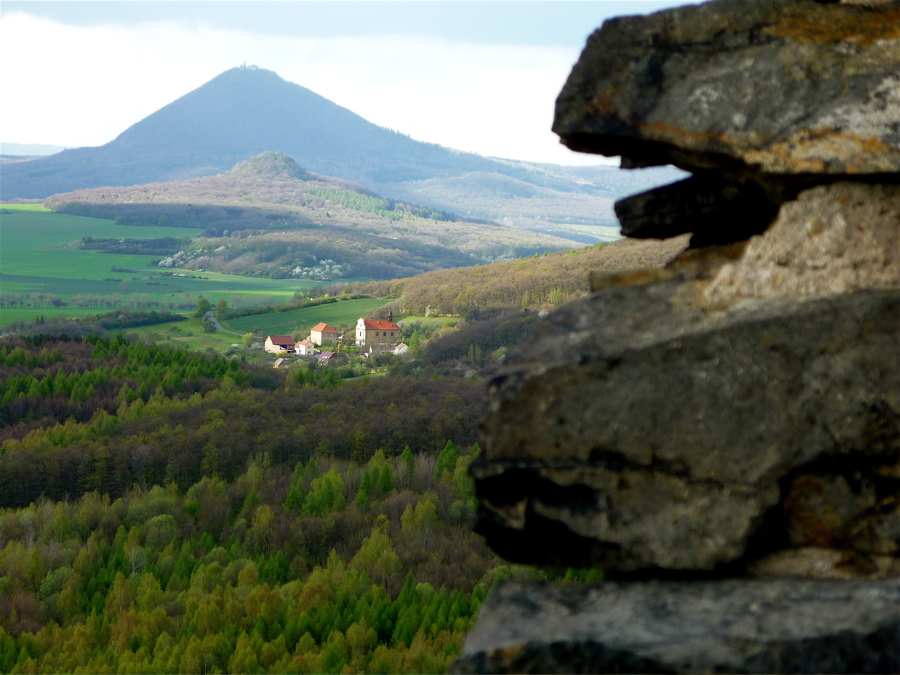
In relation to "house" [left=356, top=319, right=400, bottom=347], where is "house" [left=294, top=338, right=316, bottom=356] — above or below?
below

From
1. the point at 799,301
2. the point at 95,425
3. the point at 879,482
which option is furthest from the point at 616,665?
the point at 95,425

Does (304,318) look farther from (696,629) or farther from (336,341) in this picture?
(696,629)

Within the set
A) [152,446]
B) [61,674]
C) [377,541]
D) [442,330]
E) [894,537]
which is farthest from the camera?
[442,330]

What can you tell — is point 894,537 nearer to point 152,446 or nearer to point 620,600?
point 620,600

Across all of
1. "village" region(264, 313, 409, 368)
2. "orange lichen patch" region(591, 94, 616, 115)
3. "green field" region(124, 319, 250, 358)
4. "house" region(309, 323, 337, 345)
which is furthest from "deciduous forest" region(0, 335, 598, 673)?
"house" region(309, 323, 337, 345)

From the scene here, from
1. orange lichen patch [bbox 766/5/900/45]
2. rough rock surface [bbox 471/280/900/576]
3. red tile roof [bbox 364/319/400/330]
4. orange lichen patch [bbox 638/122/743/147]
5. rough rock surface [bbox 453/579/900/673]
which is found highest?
orange lichen patch [bbox 766/5/900/45]

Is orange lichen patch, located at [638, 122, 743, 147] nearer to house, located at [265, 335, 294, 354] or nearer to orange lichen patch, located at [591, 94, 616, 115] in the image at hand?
orange lichen patch, located at [591, 94, 616, 115]

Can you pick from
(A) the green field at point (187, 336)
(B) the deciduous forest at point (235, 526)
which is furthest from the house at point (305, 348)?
(B) the deciduous forest at point (235, 526)
